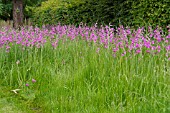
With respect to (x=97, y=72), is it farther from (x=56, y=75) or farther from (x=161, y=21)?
(x=161, y=21)

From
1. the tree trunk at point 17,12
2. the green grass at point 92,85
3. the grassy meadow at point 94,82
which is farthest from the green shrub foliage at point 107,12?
the green grass at point 92,85

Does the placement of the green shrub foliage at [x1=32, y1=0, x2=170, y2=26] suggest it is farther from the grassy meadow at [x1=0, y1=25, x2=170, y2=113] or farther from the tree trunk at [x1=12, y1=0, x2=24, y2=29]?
the grassy meadow at [x1=0, y1=25, x2=170, y2=113]

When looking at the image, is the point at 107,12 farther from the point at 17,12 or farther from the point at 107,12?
the point at 17,12

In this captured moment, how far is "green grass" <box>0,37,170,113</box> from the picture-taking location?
137 inches

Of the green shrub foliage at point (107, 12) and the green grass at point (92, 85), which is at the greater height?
the green shrub foliage at point (107, 12)

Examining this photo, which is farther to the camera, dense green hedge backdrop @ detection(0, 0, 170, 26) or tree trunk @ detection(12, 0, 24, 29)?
tree trunk @ detection(12, 0, 24, 29)

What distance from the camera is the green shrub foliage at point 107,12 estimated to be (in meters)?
6.80

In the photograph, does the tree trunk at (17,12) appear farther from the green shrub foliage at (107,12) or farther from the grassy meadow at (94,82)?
the grassy meadow at (94,82)

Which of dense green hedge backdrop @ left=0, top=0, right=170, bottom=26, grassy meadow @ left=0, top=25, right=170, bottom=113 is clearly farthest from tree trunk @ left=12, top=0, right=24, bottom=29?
grassy meadow @ left=0, top=25, right=170, bottom=113

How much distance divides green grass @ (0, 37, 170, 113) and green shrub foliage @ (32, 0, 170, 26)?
7.29 feet

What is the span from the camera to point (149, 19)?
696 centimetres

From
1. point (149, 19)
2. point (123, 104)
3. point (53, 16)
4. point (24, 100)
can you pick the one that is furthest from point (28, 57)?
point (53, 16)

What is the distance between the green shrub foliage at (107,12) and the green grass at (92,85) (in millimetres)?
2221

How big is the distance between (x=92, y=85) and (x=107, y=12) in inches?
222
